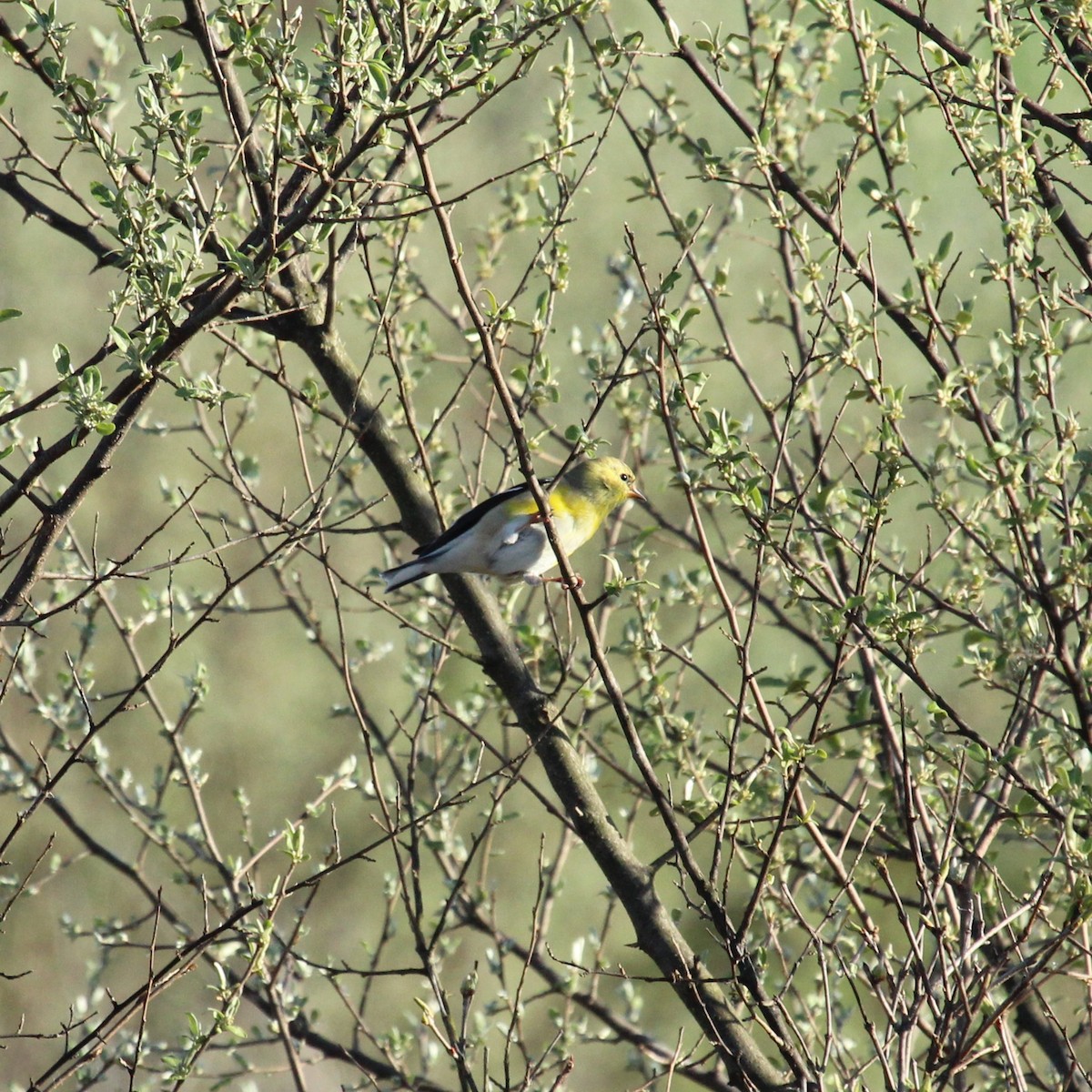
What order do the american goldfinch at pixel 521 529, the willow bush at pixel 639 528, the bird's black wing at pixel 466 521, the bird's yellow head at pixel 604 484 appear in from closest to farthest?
1. the willow bush at pixel 639 528
2. the bird's black wing at pixel 466 521
3. the american goldfinch at pixel 521 529
4. the bird's yellow head at pixel 604 484

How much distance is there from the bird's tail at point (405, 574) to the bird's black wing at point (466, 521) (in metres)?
0.14

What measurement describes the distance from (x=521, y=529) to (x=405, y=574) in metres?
0.44

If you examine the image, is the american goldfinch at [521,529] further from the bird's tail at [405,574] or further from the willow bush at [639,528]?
the willow bush at [639,528]

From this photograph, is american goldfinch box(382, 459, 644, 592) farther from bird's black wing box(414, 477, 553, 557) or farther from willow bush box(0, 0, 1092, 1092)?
willow bush box(0, 0, 1092, 1092)

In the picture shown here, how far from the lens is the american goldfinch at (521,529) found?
11.2ft

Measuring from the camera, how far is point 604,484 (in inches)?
175

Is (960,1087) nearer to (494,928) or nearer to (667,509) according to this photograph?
(494,928)

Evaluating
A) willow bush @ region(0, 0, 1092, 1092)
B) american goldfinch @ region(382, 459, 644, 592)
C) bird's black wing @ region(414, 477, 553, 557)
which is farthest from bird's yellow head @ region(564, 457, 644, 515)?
bird's black wing @ region(414, 477, 553, 557)

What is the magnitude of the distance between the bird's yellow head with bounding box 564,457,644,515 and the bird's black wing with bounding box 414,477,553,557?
0.67 m

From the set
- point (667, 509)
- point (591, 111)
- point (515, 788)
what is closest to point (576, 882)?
point (515, 788)

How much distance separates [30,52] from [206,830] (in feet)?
6.48

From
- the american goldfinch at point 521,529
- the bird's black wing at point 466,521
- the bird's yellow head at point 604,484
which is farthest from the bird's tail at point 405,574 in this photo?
the bird's yellow head at point 604,484

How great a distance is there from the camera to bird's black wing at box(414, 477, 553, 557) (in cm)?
322

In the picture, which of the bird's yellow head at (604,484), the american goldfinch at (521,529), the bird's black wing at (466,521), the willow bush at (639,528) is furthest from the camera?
the bird's yellow head at (604,484)
